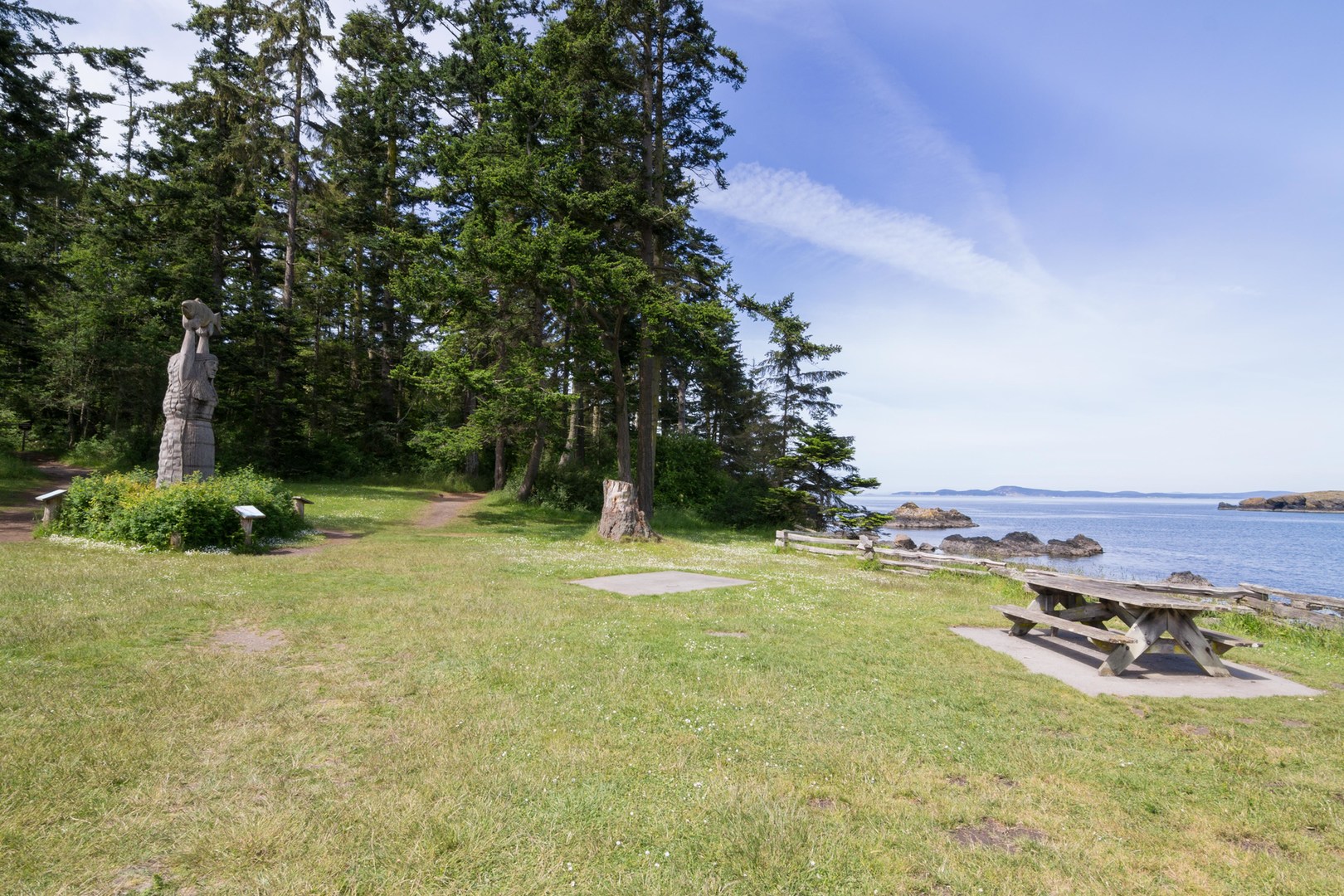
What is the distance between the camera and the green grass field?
324cm

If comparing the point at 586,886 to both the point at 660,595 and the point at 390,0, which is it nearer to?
the point at 660,595

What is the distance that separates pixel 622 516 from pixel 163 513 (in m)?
11.4

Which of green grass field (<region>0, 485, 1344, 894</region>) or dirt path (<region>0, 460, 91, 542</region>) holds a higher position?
dirt path (<region>0, 460, 91, 542</region>)

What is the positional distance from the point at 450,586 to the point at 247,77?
1401 inches

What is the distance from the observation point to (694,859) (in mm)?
3332

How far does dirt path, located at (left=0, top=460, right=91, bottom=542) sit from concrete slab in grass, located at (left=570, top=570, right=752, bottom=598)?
Result: 12702mm

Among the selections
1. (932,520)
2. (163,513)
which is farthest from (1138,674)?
(932,520)

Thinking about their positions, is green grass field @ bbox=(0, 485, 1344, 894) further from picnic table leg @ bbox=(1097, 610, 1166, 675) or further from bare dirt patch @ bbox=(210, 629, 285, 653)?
picnic table leg @ bbox=(1097, 610, 1166, 675)

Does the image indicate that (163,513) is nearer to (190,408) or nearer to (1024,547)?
(190,408)

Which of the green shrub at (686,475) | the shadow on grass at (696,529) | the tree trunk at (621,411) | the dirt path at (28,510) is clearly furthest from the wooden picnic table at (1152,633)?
the green shrub at (686,475)

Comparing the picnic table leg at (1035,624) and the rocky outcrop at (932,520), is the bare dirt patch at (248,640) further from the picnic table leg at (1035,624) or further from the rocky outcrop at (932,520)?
the rocky outcrop at (932,520)

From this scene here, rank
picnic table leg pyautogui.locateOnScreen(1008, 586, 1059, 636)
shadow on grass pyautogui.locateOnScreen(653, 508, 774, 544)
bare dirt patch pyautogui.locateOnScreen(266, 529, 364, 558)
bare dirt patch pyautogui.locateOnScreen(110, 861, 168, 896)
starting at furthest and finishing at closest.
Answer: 1. shadow on grass pyautogui.locateOnScreen(653, 508, 774, 544)
2. bare dirt patch pyautogui.locateOnScreen(266, 529, 364, 558)
3. picnic table leg pyautogui.locateOnScreen(1008, 586, 1059, 636)
4. bare dirt patch pyautogui.locateOnScreen(110, 861, 168, 896)

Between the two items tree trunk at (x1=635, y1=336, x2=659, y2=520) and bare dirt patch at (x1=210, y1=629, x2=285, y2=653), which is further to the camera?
tree trunk at (x1=635, y1=336, x2=659, y2=520)

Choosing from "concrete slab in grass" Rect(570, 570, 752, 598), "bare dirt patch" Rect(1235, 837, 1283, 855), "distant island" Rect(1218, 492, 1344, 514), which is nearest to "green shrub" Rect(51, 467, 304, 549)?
"concrete slab in grass" Rect(570, 570, 752, 598)
